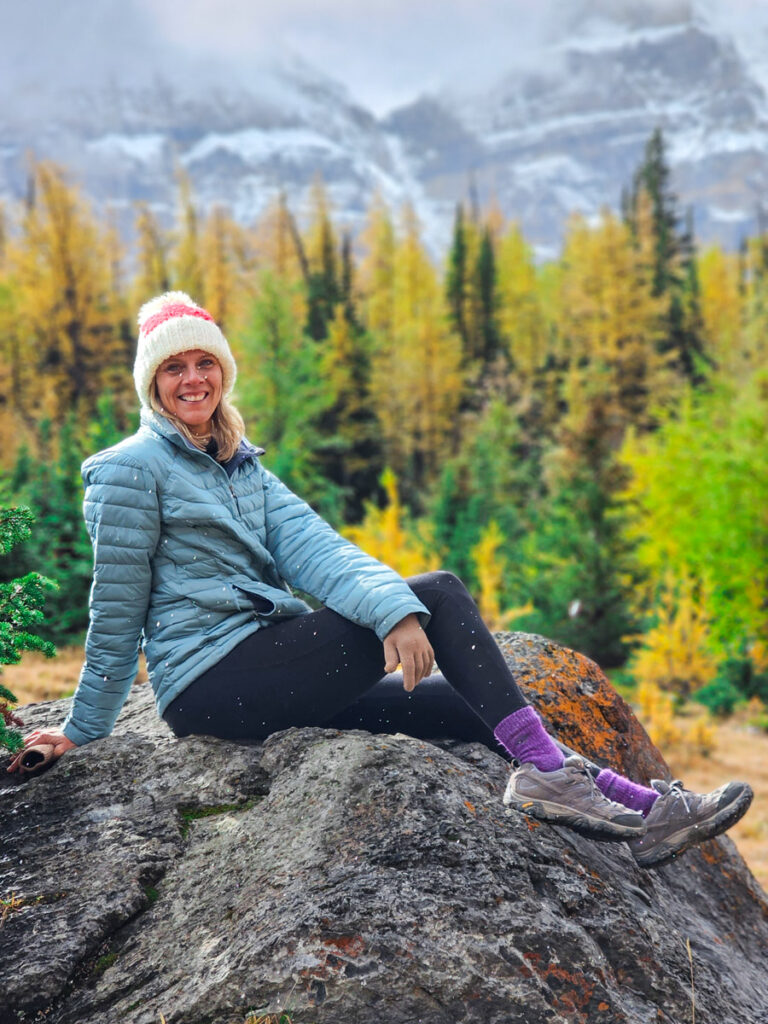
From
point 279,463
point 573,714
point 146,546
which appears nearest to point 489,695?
point 573,714

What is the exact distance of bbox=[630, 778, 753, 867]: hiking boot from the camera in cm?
240

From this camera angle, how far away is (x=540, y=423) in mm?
33531

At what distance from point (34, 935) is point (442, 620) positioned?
1.29 m

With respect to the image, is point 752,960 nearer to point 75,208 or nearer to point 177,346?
point 177,346

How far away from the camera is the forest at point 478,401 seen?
13.1m

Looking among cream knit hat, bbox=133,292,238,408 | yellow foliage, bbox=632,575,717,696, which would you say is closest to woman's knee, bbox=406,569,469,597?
cream knit hat, bbox=133,292,238,408

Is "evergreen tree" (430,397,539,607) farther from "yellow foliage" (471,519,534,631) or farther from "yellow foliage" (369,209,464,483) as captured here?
"yellow foliage" (369,209,464,483)

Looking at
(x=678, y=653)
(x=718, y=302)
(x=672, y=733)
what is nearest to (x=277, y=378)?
(x=678, y=653)

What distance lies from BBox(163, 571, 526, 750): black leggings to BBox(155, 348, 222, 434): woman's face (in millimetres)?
699

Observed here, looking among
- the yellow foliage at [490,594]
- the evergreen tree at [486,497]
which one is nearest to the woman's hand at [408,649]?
the yellow foliage at [490,594]

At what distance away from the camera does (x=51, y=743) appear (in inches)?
103

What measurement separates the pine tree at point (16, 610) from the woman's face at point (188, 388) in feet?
1.79

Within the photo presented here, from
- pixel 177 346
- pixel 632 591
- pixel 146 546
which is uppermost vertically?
pixel 177 346

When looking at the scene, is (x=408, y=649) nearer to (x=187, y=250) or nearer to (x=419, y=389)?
(x=419, y=389)
